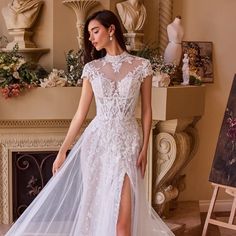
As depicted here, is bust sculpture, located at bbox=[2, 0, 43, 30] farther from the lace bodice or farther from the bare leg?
the bare leg

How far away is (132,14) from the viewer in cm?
371

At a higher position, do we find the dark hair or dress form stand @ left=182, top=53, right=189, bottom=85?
the dark hair

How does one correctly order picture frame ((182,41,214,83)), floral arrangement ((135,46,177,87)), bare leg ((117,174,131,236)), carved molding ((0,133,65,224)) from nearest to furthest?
bare leg ((117,174,131,236)) → floral arrangement ((135,46,177,87)) → carved molding ((0,133,65,224)) → picture frame ((182,41,214,83))

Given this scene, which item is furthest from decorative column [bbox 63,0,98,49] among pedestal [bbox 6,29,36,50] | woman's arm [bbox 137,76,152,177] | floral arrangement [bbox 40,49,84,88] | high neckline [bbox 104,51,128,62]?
woman's arm [bbox 137,76,152,177]

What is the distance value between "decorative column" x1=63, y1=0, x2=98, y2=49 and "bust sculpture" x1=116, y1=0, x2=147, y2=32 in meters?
0.22

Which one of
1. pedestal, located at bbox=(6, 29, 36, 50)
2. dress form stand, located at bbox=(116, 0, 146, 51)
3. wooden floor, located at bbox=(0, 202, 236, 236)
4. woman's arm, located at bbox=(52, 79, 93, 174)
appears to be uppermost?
dress form stand, located at bbox=(116, 0, 146, 51)

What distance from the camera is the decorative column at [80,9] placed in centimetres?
362

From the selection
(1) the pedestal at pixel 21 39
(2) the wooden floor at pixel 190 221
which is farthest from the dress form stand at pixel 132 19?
(2) the wooden floor at pixel 190 221

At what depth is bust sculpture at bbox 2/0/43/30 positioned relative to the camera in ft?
11.9

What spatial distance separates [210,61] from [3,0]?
72.3 inches

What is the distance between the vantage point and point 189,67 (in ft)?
13.0

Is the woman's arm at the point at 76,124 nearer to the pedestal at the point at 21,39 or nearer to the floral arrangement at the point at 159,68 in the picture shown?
the floral arrangement at the point at 159,68

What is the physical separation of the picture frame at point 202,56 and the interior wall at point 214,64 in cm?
5

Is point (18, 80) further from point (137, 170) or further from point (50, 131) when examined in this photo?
point (137, 170)
